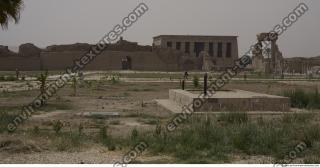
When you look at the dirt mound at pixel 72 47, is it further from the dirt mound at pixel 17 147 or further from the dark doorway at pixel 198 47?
the dirt mound at pixel 17 147

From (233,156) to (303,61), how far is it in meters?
71.9

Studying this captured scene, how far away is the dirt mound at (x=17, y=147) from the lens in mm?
8883

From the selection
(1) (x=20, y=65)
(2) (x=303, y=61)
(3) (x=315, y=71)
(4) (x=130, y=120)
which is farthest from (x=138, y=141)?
(2) (x=303, y=61)

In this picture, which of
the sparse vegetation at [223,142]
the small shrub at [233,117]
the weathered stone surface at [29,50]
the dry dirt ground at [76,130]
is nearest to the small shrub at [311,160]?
the sparse vegetation at [223,142]

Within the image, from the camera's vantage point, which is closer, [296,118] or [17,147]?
[17,147]

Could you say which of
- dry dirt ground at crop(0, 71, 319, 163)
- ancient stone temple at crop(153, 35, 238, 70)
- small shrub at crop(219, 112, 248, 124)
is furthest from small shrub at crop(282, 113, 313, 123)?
ancient stone temple at crop(153, 35, 238, 70)

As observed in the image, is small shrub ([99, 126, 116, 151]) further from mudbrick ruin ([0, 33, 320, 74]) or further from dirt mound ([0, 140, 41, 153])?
mudbrick ruin ([0, 33, 320, 74])

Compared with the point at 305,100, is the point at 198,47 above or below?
above

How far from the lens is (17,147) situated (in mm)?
9031

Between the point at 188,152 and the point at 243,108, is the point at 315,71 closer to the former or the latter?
the point at 243,108

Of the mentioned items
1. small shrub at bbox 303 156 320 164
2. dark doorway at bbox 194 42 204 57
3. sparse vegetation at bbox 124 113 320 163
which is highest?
dark doorway at bbox 194 42 204 57

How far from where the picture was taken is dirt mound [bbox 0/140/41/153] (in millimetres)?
8883

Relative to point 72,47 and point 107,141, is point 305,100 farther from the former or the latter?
point 72,47

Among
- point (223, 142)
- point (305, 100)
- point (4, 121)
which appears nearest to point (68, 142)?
point (223, 142)
